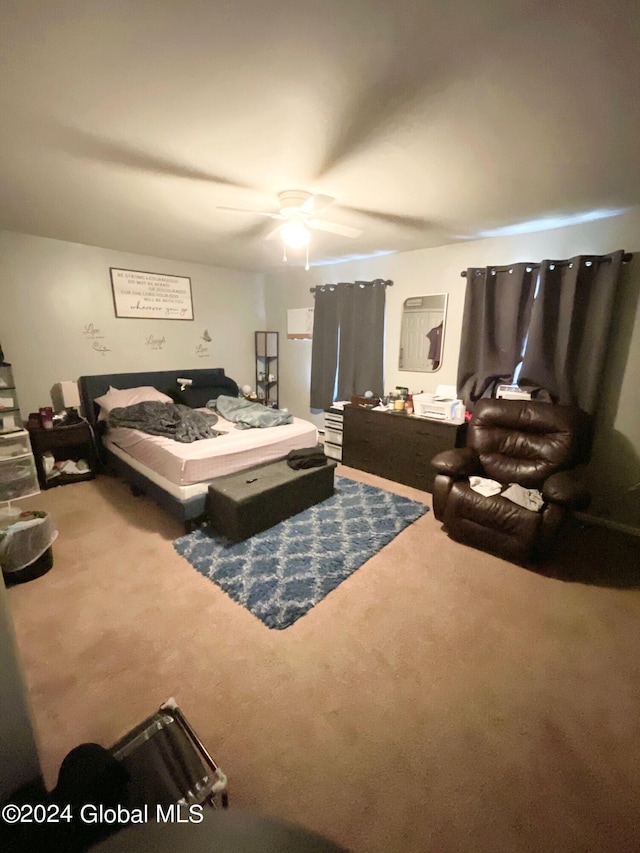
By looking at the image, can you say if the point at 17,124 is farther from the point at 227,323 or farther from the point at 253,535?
the point at 227,323

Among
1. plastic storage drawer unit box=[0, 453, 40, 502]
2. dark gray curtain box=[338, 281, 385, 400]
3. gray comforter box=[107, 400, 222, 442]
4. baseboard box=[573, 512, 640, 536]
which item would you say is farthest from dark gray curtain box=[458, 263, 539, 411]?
plastic storage drawer unit box=[0, 453, 40, 502]

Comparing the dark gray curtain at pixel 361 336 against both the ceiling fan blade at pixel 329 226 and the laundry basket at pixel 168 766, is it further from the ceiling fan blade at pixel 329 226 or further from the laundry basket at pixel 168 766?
the laundry basket at pixel 168 766

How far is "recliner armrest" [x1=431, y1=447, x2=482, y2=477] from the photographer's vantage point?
2.62 m

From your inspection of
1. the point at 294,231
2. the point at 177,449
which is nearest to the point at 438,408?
the point at 294,231

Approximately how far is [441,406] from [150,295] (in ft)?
11.6

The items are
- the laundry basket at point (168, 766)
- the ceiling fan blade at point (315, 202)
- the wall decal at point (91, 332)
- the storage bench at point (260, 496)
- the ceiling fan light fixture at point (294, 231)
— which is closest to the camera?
the laundry basket at point (168, 766)

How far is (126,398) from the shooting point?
372 cm

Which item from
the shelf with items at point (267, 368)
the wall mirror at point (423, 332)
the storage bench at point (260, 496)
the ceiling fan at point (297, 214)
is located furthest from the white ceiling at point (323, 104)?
the shelf with items at point (267, 368)

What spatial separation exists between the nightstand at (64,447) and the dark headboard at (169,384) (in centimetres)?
28

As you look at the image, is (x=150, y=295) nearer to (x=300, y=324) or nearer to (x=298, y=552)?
(x=300, y=324)

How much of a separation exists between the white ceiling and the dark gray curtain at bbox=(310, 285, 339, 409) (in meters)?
1.87

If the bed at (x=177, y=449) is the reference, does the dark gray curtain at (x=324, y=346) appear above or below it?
above

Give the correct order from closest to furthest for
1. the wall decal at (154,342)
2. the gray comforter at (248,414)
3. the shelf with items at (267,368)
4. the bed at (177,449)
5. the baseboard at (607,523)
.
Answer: the bed at (177,449), the baseboard at (607,523), the gray comforter at (248,414), the wall decal at (154,342), the shelf with items at (267,368)

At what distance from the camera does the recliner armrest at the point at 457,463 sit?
2.62m
